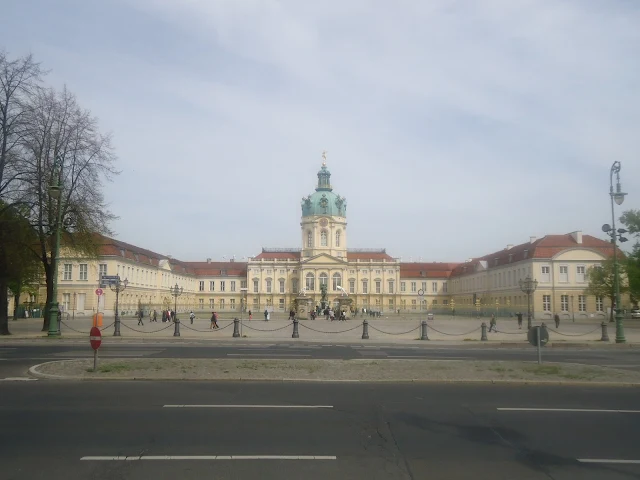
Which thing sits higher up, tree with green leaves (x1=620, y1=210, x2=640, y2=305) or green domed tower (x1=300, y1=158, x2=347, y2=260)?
green domed tower (x1=300, y1=158, x2=347, y2=260)

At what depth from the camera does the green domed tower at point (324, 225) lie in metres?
130

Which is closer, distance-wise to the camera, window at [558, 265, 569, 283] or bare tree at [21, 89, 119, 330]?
bare tree at [21, 89, 119, 330]

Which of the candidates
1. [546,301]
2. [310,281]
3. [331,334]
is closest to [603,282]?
[546,301]

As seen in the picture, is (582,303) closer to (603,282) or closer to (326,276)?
(603,282)

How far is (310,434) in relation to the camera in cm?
831

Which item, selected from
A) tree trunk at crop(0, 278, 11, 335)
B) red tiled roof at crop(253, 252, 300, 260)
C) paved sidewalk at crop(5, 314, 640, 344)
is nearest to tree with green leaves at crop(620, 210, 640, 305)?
paved sidewalk at crop(5, 314, 640, 344)

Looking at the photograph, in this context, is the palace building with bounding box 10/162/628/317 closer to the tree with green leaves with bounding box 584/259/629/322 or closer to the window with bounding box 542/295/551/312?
the window with bounding box 542/295/551/312

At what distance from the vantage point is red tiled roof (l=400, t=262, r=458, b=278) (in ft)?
454

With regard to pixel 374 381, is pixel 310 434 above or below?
above

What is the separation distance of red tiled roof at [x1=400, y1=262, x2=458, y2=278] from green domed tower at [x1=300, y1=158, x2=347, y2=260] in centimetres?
1769

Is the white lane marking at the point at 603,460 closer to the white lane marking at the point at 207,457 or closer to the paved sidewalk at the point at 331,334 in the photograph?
the white lane marking at the point at 207,457

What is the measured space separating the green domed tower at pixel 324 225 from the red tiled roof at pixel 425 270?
1769cm

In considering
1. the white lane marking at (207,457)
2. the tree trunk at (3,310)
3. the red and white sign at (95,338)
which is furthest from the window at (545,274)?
the white lane marking at (207,457)

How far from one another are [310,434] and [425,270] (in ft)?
443
